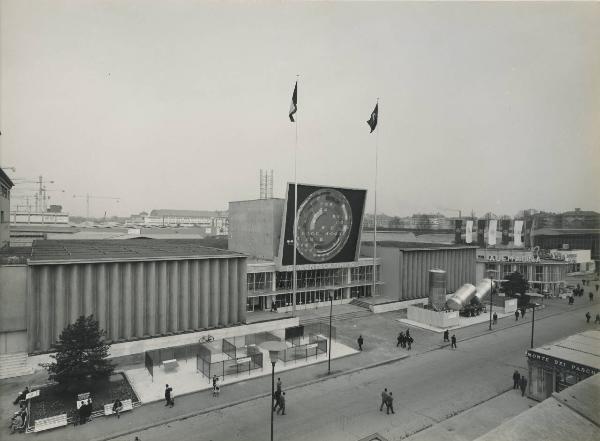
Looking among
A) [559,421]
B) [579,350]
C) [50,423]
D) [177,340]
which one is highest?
[559,421]

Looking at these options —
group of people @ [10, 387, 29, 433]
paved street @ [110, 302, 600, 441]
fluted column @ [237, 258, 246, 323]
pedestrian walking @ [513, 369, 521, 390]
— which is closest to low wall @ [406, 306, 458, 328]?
paved street @ [110, 302, 600, 441]

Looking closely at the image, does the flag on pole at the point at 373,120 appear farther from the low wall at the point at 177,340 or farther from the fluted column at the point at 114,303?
the fluted column at the point at 114,303

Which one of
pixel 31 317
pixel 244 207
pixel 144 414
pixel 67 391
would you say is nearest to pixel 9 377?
pixel 31 317

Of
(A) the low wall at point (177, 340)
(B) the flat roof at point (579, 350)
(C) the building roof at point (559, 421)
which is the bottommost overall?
(A) the low wall at point (177, 340)

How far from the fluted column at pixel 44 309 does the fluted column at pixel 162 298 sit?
774cm

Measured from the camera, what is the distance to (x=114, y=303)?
30406mm

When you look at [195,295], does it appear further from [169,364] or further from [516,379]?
[516,379]

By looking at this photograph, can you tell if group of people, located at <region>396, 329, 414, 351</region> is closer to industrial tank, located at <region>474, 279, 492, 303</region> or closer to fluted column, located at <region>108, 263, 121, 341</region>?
industrial tank, located at <region>474, 279, 492, 303</region>

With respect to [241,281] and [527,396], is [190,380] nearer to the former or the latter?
[241,281]

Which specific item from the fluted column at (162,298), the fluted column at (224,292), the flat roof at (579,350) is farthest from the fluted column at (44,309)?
the flat roof at (579,350)

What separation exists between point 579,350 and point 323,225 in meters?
29.2

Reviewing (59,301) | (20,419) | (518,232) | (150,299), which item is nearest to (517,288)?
(518,232)

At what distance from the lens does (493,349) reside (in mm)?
34531

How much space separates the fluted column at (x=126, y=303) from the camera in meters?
30.8
